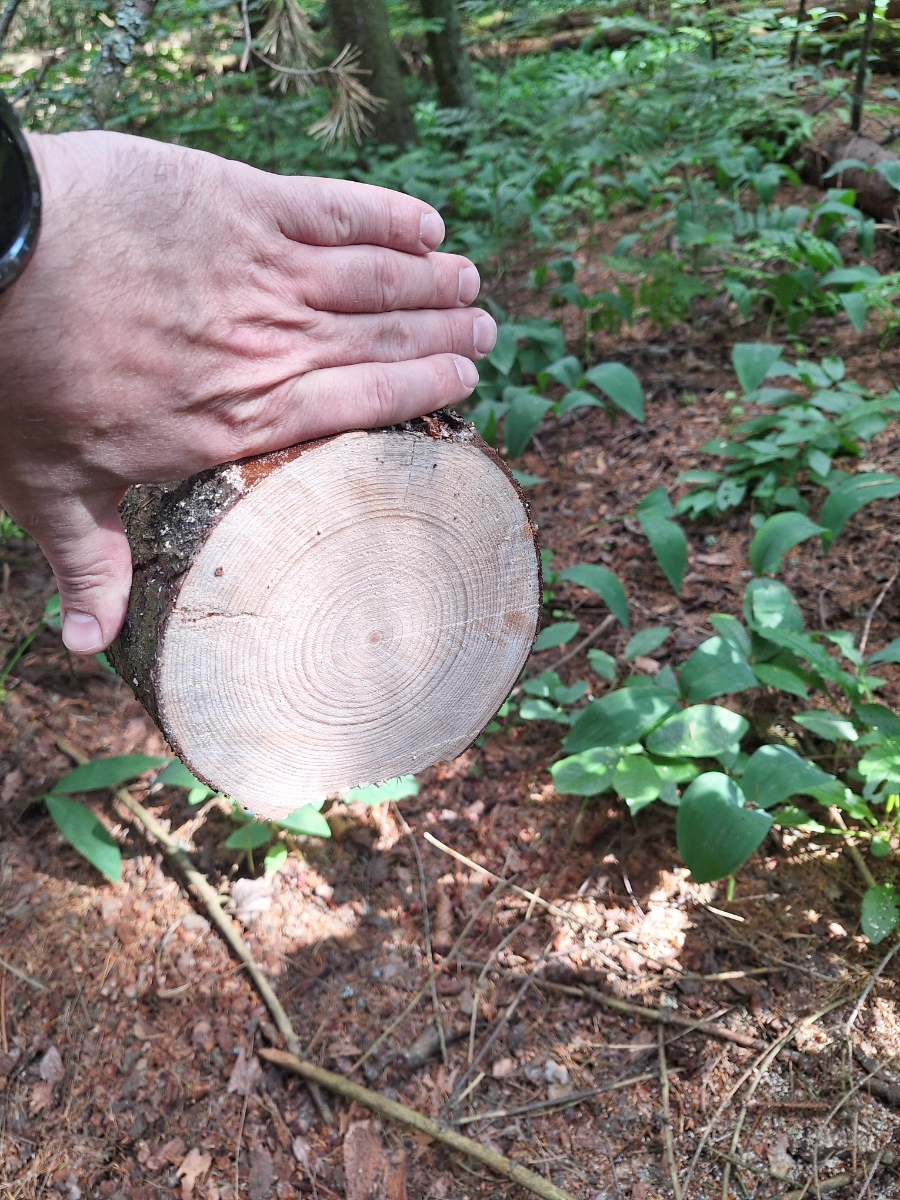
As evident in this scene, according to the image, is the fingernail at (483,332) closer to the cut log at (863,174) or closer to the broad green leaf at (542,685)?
the broad green leaf at (542,685)

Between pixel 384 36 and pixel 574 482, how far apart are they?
407 centimetres

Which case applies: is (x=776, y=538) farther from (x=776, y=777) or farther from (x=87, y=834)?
(x=87, y=834)

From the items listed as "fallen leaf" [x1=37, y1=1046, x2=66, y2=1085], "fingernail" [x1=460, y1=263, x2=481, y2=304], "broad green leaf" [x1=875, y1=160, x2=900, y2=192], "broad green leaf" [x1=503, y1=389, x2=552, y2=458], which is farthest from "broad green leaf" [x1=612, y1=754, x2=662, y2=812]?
"broad green leaf" [x1=875, y1=160, x2=900, y2=192]

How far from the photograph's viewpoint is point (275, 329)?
112 cm

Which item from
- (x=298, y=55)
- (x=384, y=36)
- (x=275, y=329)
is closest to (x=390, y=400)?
(x=275, y=329)

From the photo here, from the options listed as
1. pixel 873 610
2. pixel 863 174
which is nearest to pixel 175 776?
pixel 873 610

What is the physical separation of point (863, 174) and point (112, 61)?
11.8ft

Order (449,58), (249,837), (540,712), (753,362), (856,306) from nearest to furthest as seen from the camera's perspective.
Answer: (249,837), (540,712), (753,362), (856,306), (449,58)

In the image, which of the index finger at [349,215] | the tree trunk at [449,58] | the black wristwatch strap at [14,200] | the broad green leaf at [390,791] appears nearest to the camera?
the black wristwatch strap at [14,200]

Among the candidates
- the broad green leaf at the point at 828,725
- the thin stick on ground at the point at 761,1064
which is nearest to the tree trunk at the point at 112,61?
the broad green leaf at the point at 828,725

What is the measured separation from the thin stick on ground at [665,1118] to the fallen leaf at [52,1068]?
1297mm

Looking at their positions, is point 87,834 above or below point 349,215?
below

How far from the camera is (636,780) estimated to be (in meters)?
1.87

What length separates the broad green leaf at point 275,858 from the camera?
2070 millimetres
